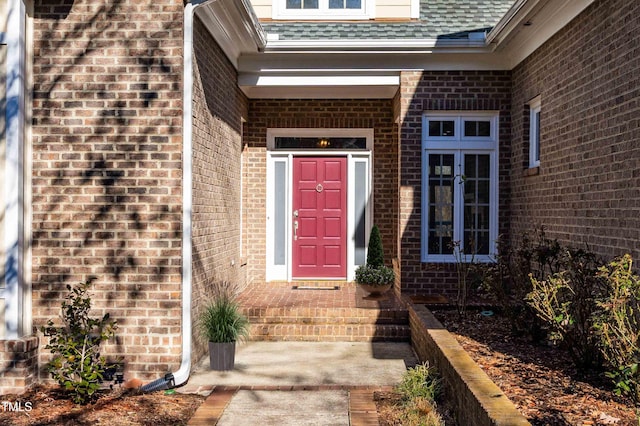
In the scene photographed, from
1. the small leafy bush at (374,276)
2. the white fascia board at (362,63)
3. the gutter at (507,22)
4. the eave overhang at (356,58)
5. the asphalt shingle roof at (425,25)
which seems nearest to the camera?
the gutter at (507,22)

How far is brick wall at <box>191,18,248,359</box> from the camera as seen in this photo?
280 inches

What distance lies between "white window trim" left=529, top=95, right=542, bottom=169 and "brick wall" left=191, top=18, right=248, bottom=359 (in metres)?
4.21

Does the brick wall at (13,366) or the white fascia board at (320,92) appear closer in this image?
the brick wall at (13,366)

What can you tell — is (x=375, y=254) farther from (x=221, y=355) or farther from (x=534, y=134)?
(x=221, y=355)

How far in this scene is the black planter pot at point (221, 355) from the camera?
6.91 m

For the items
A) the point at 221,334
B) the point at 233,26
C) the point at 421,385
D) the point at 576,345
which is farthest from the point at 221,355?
the point at 233,26

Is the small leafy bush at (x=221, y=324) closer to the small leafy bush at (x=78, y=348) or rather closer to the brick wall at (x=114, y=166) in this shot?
the brick wall at (x=114, y=166)

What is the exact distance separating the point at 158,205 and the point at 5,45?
6.63ft

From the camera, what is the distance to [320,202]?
1157 centimetres

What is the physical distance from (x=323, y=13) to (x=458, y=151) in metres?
3.19

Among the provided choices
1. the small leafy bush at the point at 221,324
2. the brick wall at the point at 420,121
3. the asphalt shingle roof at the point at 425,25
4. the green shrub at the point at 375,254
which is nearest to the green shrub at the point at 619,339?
the small leafy bush at the point at 221,324

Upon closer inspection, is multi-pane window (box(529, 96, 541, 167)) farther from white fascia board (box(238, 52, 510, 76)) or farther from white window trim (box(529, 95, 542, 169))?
white fascia board (box(238, 52, 510, 76))

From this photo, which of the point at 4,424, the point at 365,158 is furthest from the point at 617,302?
the point at 365,158

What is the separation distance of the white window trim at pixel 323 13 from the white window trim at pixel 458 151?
212 cm
